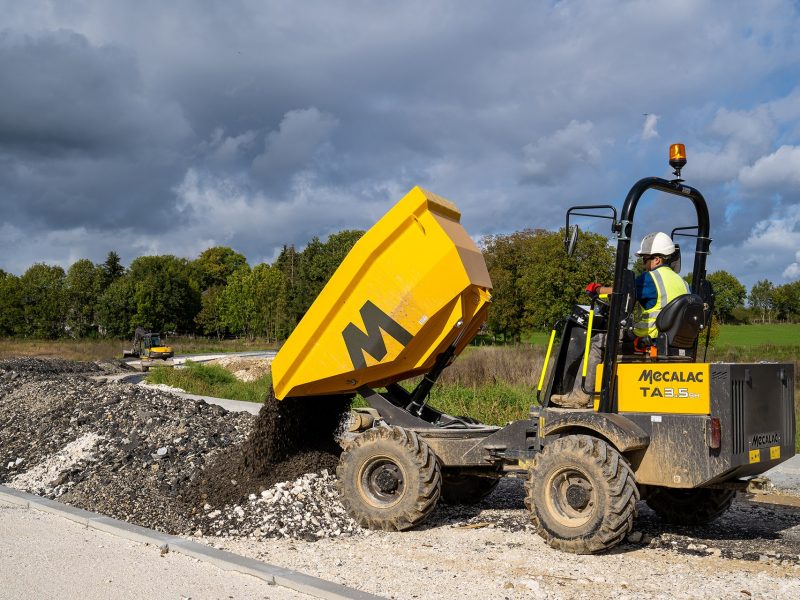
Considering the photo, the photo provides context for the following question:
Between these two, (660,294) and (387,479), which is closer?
(660,294)

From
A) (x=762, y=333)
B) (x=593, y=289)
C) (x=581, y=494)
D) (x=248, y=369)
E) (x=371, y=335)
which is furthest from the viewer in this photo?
(x=762, y=333)

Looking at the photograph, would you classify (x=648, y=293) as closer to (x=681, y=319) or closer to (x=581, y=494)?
(x=681, y=319)

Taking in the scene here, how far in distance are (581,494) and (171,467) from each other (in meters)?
4.69

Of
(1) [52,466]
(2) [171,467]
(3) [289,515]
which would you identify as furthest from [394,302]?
(1) [52,466]

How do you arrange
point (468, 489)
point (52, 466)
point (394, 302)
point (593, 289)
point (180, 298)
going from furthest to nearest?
point (180, 298), point (52, 466), point (468, 489), point (394, 302), point (593, 289)

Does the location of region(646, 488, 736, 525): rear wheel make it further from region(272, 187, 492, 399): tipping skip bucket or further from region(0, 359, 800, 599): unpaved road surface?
region(272, 187, 492, 399): tipping skip bucket

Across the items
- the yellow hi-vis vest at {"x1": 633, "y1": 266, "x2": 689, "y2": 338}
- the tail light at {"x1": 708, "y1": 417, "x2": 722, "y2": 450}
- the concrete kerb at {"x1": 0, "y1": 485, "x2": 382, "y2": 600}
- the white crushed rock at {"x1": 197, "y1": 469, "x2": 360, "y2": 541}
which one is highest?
the yellow hi-vis vest at {"x1": 633, "y1": 266, "x2": 689, "y2": 338}

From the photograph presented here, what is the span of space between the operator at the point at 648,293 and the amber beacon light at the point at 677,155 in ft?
2.08

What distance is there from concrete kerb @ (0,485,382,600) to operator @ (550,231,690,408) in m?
2.47

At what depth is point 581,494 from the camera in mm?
6004

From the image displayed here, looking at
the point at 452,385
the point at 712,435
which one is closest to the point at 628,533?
the point at 712,435

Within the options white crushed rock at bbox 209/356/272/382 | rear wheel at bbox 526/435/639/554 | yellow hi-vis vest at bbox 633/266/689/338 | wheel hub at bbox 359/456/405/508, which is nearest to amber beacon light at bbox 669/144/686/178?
yellow hi-vis vest at bbox 633/266/689/338

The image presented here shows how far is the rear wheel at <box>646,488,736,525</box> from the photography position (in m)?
6.89

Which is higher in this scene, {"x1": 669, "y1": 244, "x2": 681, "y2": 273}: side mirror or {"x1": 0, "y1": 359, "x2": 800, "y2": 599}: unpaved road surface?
{"x1": 669, "y1": 244, "x2": 681, "y2": 273}: side mirror
